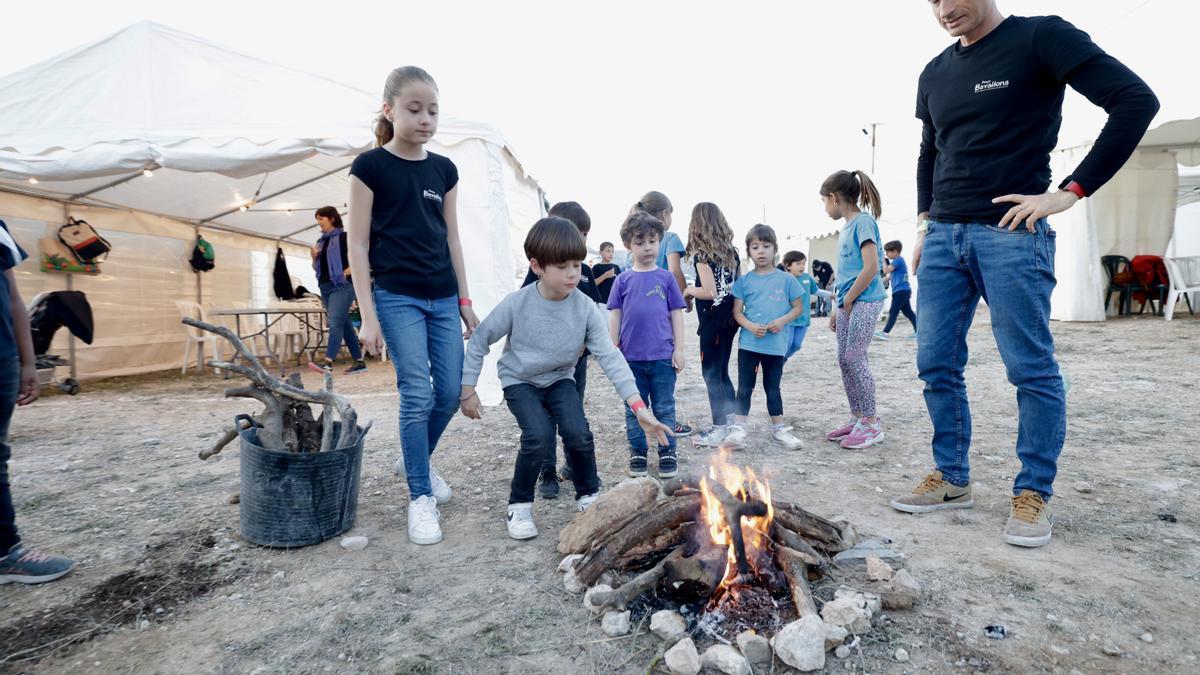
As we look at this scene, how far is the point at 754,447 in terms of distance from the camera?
13.3 ft

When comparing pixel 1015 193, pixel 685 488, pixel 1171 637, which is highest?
pixel 1015 193

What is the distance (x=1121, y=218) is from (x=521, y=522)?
1407 centimetres

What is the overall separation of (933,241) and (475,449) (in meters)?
3.24

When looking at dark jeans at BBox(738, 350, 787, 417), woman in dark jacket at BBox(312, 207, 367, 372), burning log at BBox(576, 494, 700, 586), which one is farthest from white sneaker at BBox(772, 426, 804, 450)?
woman in dark jacket at BBox(312, 207, 367, 372)

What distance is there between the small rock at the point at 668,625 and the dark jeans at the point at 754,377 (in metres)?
2.53

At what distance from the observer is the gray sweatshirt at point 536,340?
9.30ft

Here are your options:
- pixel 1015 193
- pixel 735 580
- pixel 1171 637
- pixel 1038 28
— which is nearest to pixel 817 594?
pixel 735 580

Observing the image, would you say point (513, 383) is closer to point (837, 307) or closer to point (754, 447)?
point (754, 447)

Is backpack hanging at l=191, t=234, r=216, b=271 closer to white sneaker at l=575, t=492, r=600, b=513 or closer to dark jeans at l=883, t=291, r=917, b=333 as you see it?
white sneaker at l=575, t=492, r=600, b=513

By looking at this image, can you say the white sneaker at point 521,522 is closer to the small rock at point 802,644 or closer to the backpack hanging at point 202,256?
the small rock at point 802,644

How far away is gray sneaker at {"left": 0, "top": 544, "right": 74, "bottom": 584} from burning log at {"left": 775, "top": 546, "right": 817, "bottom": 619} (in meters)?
2.92

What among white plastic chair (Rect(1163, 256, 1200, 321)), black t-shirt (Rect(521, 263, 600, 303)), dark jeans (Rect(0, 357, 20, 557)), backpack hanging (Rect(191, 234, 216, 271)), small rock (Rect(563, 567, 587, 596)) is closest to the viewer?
small rock (Rect(563, 567, 587, 596))

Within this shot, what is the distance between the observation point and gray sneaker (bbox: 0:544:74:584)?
2.32 meters

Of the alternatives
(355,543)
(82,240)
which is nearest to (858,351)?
(355,543)
